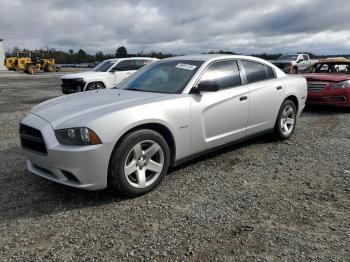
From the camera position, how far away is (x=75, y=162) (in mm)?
3305

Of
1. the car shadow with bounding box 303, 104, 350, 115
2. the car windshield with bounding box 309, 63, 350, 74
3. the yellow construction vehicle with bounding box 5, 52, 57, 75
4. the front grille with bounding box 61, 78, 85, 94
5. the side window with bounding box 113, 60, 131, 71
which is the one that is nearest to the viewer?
the car shadow with bounding box 303, 104, 350, 115

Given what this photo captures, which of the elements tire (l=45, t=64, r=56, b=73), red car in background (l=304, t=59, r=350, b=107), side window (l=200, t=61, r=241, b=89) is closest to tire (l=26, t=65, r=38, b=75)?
tire (l=45, t=64, r=56, b=73)

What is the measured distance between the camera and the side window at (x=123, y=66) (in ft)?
40.6

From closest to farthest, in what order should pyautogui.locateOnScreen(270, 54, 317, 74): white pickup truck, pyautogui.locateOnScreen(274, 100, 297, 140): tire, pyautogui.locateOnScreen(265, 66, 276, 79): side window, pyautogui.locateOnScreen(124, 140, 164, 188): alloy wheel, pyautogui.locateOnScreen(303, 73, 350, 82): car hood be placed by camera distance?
pyautogui.locateOnScreen(124, 140, 164, 188): alloy wheel < pyautogui.locateOnScreen(265, 66, 276, 79): side window < pyautogui.locateOnScreen(274, 100, 297, 140): tire < pyautogui.locateOnScreen(303, 73, 350, 82): car hood < pyautogui.locateOnScreen(270, 54, 317, 74): white pickup truck

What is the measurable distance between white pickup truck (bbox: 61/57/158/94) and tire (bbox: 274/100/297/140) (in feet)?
23.8

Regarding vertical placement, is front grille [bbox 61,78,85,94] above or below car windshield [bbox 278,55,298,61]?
below

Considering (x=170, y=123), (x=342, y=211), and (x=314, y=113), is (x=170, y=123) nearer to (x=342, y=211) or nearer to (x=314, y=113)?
(x=342, y=211)

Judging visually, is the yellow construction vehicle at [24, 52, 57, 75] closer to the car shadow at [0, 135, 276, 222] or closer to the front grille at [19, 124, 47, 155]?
the car shadow at [0, 135, 276, 222]

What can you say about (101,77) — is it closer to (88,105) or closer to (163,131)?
(88,105)

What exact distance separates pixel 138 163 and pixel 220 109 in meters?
1.41

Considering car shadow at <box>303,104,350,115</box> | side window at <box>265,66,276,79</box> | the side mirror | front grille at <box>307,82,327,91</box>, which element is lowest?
car shadow at <box>303,104,350,115</box>

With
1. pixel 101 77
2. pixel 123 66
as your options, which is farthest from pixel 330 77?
pixel 101 77

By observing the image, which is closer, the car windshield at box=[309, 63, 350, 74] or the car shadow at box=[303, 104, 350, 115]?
the car shadow at box=[303, 104, 350, 115]

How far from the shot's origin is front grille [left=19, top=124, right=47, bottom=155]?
11.6 feet
